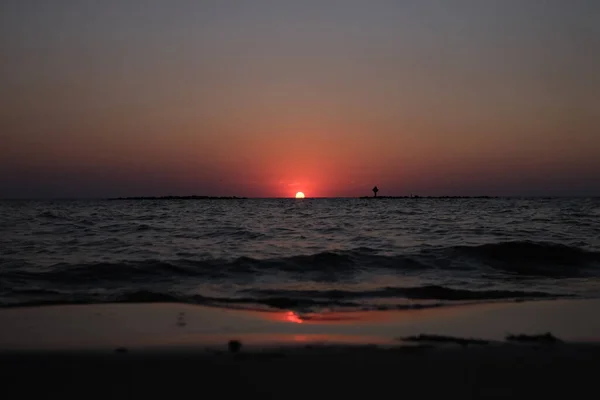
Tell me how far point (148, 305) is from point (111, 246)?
367 inches

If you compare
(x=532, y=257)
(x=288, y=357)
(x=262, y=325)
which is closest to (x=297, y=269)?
(x=262, y=325)

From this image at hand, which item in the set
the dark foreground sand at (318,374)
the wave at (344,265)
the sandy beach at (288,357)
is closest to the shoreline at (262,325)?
the sandy beach at (288,357)

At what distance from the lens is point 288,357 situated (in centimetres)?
527

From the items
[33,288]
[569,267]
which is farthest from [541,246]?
[33,288]

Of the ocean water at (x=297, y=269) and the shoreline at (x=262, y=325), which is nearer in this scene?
the shoreline at (x=262, y=325)

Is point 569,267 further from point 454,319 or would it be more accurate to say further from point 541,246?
point 454,319

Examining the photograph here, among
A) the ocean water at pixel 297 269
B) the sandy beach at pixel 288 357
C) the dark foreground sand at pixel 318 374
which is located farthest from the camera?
the ocean water at pixel 297 269

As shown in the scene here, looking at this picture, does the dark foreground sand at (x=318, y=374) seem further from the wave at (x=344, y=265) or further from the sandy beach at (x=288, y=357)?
the wave at (x=344, y=265)

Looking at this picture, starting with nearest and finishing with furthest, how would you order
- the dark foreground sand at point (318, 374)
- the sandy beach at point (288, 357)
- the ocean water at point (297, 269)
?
the dark foreground sand at point (318, 374), the sandy beach at point (288, 357), the ocean water at point (297, 269)

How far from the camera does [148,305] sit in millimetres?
8461

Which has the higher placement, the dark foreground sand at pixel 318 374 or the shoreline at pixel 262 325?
the dark foreground sand at pixel 318 374

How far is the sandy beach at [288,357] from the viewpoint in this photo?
4.47 m

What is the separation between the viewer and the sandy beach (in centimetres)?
447

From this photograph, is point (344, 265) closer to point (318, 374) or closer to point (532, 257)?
point (532, 257)
